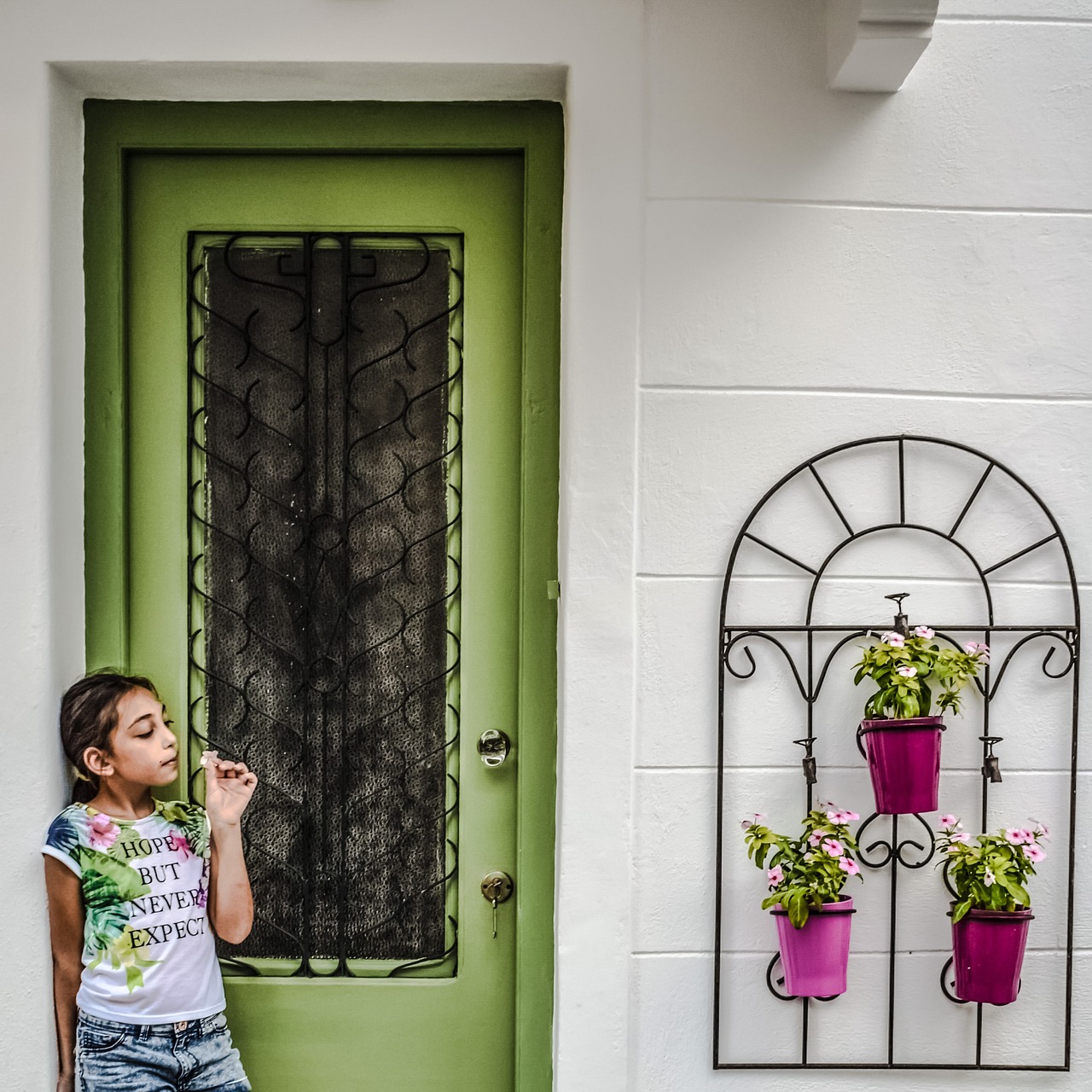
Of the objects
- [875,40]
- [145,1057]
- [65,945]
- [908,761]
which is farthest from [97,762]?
[875,40]

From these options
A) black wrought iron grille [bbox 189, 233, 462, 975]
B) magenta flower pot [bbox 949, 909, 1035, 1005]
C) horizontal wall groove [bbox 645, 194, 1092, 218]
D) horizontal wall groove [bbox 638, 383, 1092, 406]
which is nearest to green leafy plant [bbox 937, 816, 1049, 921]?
magenta flower pot [bbox 949, 909, 1035, 1005]

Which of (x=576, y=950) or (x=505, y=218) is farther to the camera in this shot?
(x=505, y=218)

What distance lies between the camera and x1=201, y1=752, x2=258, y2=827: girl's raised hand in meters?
1.77

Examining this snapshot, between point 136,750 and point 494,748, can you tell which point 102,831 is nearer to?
point 136,750

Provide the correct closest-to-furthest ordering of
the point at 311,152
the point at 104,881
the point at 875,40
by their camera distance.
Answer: the point at 875,40 → the point at 104,881 → the point at 311,152

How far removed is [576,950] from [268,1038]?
0.63 meters

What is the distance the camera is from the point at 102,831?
172cm

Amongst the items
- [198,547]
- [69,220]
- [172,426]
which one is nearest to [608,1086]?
[198,547]

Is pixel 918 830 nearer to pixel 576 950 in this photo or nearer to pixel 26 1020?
pixel 576 950

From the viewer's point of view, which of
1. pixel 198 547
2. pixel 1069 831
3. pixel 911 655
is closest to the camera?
pixel 911 655

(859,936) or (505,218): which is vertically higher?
(505,218)

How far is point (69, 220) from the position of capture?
1.79m

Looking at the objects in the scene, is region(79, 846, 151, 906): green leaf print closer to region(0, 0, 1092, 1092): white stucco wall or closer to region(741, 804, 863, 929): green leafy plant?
region(0, 0, 1092, 1092): white stucco wall

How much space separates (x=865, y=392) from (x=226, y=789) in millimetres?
1357
